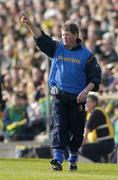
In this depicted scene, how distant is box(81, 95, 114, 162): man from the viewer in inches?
720

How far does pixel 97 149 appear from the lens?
1834 cm

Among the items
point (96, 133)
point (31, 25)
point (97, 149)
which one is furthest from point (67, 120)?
point (96, 133)

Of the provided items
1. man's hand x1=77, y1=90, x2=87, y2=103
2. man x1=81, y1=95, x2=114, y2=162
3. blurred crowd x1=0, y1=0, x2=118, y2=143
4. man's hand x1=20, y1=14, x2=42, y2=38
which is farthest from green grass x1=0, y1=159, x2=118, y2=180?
blurred crowd x1=0, y1=0, x2=118, y2=143

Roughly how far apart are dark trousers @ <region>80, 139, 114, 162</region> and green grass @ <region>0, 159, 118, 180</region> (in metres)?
4.04

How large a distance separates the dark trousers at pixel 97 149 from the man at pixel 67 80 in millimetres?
5831

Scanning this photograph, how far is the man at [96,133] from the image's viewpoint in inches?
720

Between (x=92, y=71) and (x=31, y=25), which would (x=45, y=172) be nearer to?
(x=92, y=71)

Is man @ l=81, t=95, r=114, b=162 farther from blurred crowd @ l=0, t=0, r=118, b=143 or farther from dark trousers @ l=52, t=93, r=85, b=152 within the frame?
dark trousers @ l=52, t=93, r=85, b=152

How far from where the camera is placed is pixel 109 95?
19.1m

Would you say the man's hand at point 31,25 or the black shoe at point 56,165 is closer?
the man's hand at point 31,25

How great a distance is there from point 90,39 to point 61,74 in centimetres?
1000

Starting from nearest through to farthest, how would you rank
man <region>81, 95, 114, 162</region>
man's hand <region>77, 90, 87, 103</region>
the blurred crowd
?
man's hand <region>77, 90, 87, 103</region>, man <region>81, 95, 114, 162</region>, the blurred crowd

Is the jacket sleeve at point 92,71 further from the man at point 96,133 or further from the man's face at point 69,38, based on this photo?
the man at point 96,133

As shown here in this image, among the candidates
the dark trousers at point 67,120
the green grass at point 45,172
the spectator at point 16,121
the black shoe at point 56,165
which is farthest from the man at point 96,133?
the black shoe at point 56,165
